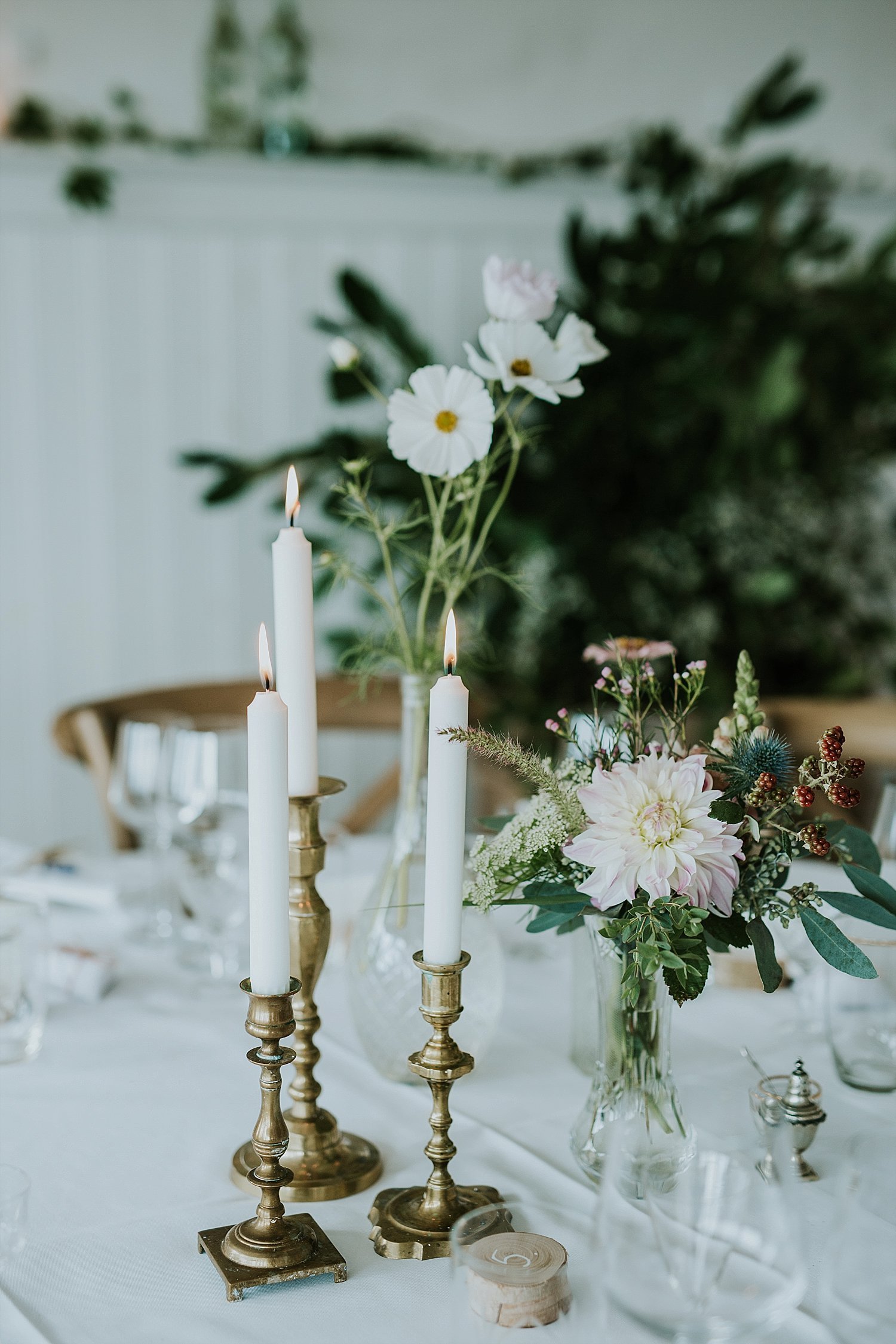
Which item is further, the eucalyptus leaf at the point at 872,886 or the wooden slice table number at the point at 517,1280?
the eucalyptus leaf at the point at 872,886

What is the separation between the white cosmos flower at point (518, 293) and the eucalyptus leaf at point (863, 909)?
428mm

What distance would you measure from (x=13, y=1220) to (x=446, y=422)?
0.56 m

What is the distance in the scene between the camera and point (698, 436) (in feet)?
8.37

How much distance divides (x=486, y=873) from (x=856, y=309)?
2.31 metres

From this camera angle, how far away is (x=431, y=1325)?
67 cm

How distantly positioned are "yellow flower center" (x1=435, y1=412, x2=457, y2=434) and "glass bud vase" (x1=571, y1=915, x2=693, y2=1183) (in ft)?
1.09

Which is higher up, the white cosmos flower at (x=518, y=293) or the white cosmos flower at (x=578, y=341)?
the white cosmos flower at (x=518, y=293)

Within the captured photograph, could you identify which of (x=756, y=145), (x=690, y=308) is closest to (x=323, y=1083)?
(x=690, y=308)

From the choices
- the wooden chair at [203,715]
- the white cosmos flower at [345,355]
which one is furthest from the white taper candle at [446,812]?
the wooden chair at [203,715]

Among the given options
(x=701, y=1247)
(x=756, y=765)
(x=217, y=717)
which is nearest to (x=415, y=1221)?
(x=701, y=1247)

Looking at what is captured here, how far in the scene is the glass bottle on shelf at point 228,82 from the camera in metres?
2.50

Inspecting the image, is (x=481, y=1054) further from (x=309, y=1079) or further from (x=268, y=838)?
(x=268, y=838)

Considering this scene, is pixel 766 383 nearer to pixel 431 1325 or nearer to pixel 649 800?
pixel 649 800

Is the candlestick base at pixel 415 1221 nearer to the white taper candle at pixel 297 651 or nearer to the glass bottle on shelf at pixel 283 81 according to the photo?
the white taper candle at pixel 297 651
